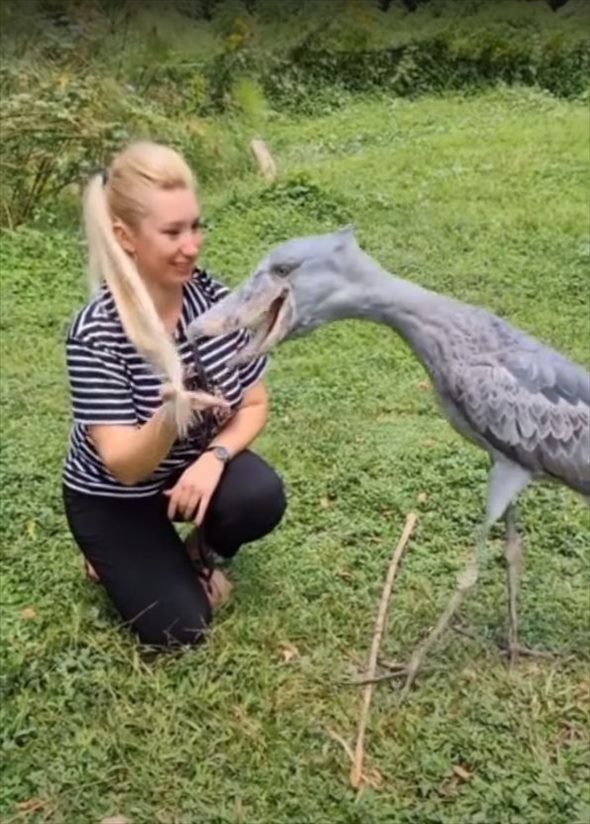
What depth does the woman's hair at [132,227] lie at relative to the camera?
246 cm

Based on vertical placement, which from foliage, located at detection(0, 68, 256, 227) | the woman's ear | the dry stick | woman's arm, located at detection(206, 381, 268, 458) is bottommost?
foliage, located at detection(0, 68, 256, 227)

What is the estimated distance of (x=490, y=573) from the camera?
2.88 meters

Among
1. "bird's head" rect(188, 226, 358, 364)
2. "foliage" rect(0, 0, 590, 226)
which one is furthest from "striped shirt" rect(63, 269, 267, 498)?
"foliage" rect(0, 0, 590, 226)

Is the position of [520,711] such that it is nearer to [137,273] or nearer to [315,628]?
[315,628]

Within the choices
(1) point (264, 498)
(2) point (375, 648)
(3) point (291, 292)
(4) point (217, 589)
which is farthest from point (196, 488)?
(3) point (291, 292)

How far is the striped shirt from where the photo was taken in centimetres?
251

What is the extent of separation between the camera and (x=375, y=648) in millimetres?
2535

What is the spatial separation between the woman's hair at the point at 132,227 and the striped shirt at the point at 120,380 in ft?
0.15

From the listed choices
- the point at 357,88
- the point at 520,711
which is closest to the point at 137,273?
the point at 520,711

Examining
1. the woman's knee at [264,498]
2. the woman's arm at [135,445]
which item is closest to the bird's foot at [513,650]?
the woman's knee at [264,498]

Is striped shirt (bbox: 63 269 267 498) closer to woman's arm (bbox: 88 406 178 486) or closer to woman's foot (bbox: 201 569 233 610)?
woman's arm (bbox: 88 406 178 486)

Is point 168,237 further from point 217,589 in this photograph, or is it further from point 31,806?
point 31,806

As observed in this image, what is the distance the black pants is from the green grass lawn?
2.4 inches

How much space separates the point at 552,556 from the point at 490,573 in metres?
0.16
